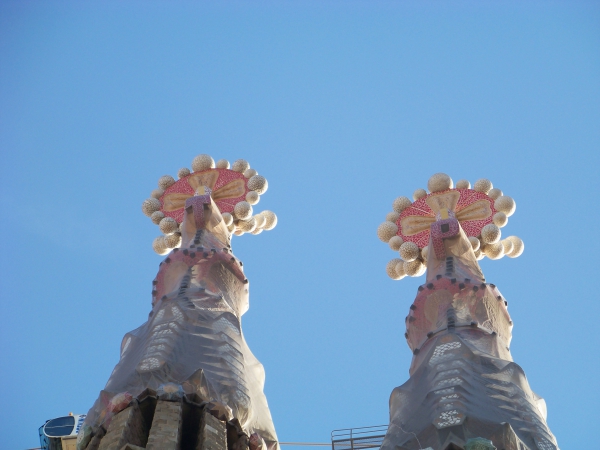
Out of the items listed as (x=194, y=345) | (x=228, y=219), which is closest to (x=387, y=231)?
(x=228, y=219)

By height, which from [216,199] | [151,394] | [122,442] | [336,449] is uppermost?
[216,199]

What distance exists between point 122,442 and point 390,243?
1083 centimetres

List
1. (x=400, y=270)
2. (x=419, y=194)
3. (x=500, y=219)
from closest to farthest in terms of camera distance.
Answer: (x=400, y=270) → (x=500, y=219) → (x=419, y=194)

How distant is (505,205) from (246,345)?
7.11m

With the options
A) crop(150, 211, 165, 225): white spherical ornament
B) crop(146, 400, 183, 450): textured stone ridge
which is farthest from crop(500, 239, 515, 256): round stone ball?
crop(146, 400, 183, 450): textured stone ridge

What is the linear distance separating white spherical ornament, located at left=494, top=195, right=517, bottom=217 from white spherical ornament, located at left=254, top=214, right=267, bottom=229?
15.9 feet

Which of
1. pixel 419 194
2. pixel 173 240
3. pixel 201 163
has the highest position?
pixel 201 163

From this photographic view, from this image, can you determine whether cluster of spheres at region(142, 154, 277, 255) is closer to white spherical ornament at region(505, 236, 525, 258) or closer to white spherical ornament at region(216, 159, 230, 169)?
white spherical ornament at region(216, 159, 230, 169)

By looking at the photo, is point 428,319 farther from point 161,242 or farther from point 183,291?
point 161,242

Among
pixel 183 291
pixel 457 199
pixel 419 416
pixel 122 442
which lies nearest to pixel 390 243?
pixel 457 199

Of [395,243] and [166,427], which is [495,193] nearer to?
[395,243]

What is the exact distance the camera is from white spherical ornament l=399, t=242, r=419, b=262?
84.7 ft

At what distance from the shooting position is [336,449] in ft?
82.8

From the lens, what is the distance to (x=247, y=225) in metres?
27.4
